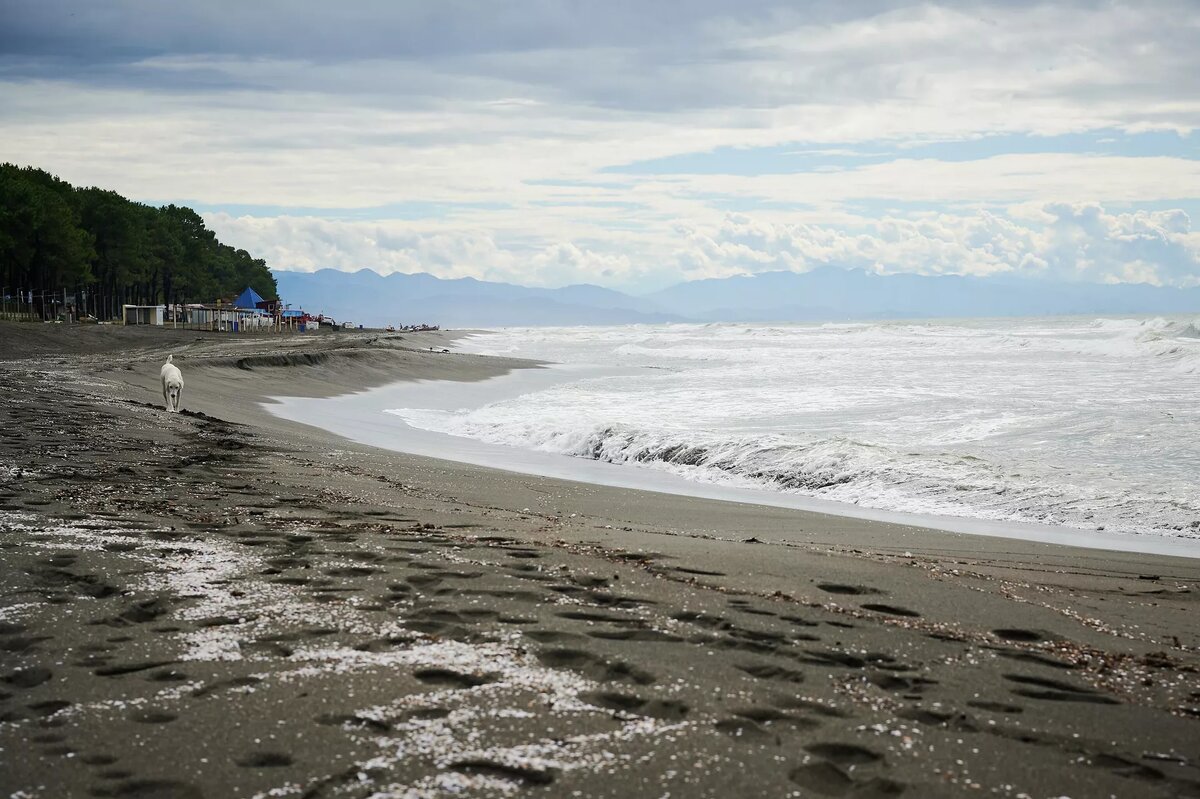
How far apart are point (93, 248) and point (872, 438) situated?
7784 centimetres

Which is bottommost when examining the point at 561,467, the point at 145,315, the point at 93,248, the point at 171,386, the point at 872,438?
the point at 561,467

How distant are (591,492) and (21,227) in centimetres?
6970

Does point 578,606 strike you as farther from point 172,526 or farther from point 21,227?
point 21,227

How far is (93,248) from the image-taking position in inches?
3100

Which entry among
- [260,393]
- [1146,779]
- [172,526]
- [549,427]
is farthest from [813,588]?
[260,393]

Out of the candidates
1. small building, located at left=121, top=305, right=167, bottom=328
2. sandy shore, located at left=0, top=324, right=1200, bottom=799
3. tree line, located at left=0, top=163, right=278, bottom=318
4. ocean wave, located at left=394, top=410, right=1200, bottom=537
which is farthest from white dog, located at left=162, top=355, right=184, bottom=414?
small building, located at left=121, top=305, right=167, bottom=328

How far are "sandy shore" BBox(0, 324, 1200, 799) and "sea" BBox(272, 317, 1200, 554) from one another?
2.76 meters

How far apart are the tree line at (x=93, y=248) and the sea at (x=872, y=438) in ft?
168

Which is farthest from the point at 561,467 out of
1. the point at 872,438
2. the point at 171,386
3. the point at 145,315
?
the point at 145,315

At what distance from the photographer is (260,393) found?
26.7 m

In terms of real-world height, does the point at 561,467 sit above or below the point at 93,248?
below

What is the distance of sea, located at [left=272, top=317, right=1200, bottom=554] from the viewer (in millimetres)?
11656

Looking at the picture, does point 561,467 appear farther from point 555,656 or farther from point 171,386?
point 555,656

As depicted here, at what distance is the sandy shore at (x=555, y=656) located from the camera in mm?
3557
